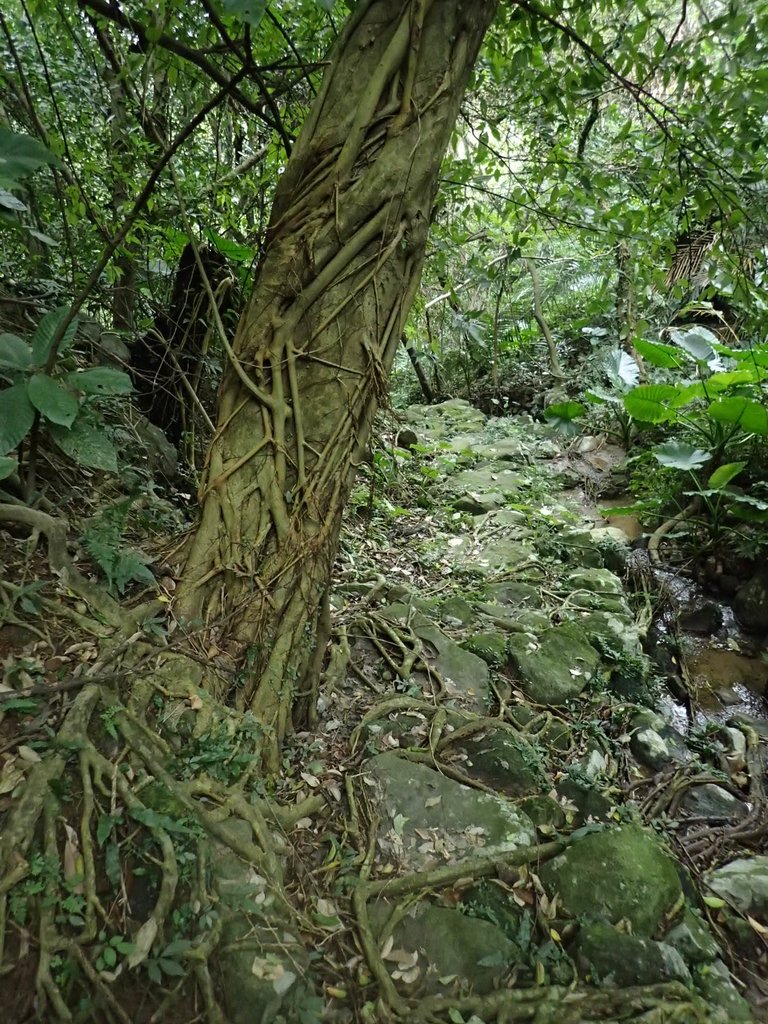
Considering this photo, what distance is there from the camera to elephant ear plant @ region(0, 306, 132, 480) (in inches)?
71.9

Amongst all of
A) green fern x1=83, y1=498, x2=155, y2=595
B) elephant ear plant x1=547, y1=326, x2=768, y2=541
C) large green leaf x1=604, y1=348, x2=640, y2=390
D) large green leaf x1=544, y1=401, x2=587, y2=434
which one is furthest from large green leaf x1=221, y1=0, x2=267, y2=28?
large green leaf x1=544, y1=401, x2=587, y2=434

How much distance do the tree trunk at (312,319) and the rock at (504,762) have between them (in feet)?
2.72

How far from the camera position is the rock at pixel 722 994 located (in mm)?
1695

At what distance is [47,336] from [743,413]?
451cm

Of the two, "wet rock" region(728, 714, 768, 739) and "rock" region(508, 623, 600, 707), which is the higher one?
"rock" region(508, 623, 600, 707)

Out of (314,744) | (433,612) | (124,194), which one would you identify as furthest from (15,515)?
(124,194)

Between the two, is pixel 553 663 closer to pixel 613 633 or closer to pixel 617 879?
pixel 613 633

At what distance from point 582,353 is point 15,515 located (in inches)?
341

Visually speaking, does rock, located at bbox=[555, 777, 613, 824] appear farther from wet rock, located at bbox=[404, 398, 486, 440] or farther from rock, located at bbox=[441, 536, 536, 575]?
wet rock, located at bbox=[404, 398, 486, 440]

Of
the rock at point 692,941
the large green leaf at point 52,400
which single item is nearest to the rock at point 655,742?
the rock at point 692,941

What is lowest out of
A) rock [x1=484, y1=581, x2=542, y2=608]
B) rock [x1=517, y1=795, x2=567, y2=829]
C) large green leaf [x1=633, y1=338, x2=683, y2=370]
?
rock [x1=517, y1=795, x2=567, y2=829]

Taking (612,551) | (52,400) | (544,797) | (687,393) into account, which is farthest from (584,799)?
(687,393)

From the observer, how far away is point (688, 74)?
259 centimetres

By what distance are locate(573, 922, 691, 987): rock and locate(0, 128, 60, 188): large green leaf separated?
265cm
